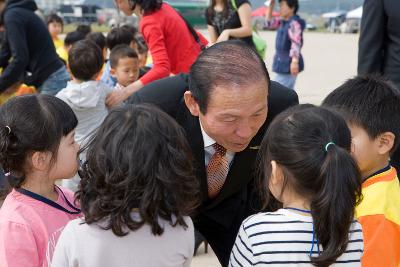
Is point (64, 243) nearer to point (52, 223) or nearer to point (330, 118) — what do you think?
point (52, 223)

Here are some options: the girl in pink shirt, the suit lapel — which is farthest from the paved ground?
the girl in pink shirt

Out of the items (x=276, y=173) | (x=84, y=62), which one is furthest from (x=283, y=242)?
(x=84, y=62)

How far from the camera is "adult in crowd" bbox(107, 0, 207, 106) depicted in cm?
388

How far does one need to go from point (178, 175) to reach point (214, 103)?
1.23 feet

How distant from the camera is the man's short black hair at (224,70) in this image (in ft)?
6.49

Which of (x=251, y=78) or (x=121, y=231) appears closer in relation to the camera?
(x=121, y=231)

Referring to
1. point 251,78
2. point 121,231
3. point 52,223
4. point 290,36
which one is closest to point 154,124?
point 121,231

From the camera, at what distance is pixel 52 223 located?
2.00m

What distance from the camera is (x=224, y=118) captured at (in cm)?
198

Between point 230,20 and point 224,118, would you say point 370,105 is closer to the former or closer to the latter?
point 224,118

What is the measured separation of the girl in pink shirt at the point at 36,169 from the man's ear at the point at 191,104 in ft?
1.31

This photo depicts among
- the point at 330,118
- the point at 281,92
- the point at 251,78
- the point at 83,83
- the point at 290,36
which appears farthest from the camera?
the point at 290,36

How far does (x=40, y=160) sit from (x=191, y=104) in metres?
0.54

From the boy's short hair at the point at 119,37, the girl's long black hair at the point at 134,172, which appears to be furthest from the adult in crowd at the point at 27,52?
the girl's long black hair at the point at 134,172
